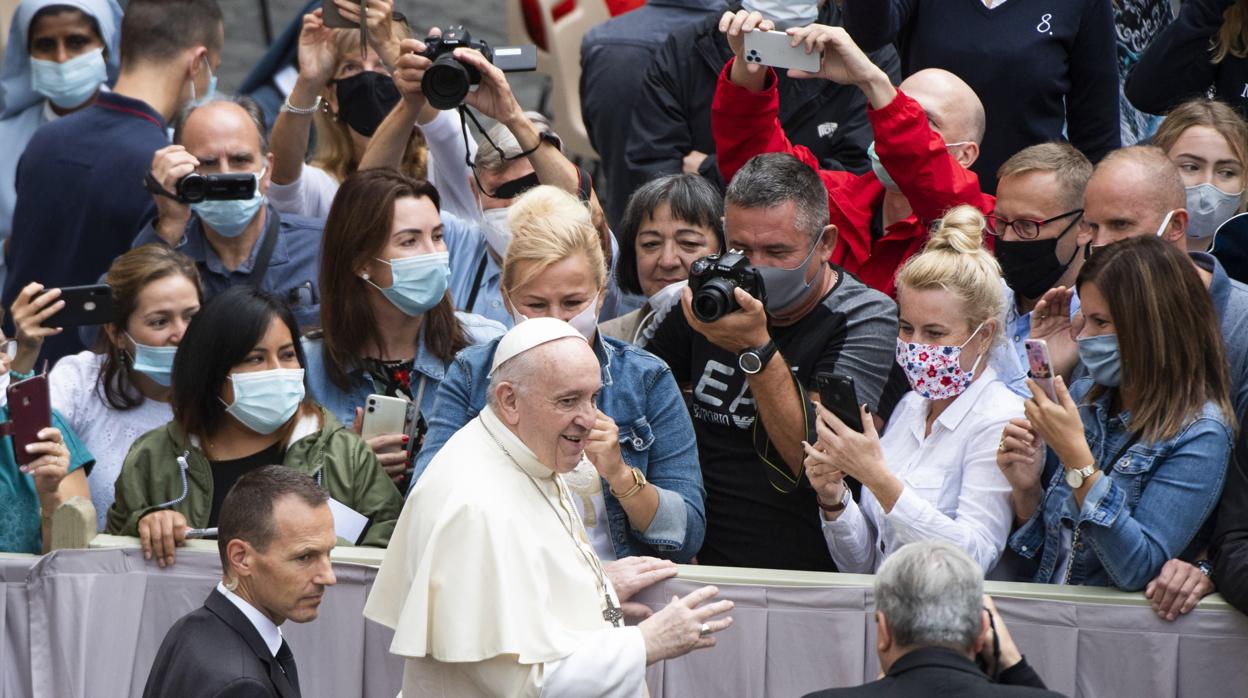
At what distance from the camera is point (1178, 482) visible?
185 inches

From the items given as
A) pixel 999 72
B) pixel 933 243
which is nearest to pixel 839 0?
pixel 999 72

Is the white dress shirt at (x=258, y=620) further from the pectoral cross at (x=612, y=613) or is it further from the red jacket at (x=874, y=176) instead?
the red jacket at (x=874, y=176)

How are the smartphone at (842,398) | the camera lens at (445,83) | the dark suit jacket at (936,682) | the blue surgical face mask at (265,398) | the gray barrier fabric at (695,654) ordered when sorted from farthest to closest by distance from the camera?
the camera lens at (445,83) → the blue surgical face mask at (265,398) → the smartphone at (842,398) → the gray barrier fabric at (695,654) → the dark suit jacket at (936,682)

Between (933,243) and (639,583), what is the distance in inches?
54.8

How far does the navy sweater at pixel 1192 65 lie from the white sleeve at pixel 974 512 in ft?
8.61

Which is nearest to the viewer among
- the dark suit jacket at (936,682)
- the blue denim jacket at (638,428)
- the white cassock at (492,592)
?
the dark suit jacket at (936,682)

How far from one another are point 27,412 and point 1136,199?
3.43 m

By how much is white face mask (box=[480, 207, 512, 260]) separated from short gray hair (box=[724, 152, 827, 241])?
45.5 inches

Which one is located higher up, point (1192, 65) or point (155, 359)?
point (1192, 65)

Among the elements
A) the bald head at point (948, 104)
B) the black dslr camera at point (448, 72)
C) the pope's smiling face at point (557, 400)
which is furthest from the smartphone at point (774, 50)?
the pope's smiling face at point (557, 400)

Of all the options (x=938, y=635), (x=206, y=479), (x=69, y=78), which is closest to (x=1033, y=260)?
(x=938, y=635)

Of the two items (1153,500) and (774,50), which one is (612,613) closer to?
(1153,500)

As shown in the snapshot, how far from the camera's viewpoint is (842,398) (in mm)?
5000

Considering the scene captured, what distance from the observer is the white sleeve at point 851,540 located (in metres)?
5.12
